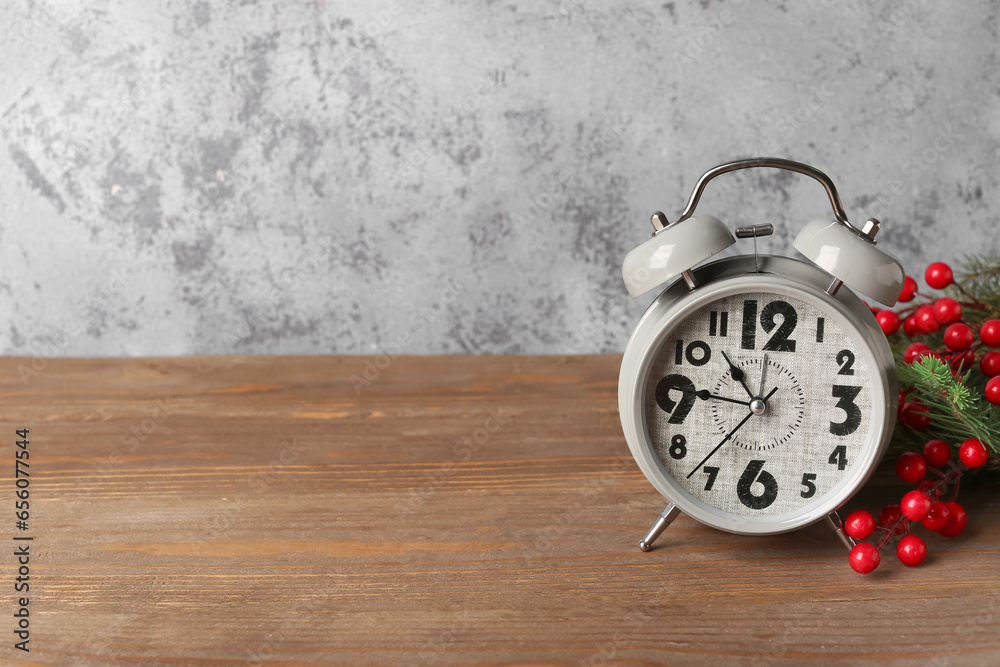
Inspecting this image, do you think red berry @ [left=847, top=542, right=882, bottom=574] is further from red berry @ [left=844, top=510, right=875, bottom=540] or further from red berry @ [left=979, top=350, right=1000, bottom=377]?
red berry @ [left=979, top=350, right=1000, bottom=377]

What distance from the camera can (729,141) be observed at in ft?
4.58

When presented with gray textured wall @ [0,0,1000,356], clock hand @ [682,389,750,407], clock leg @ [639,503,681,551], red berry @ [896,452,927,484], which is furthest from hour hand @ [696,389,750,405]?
gray textured wall @ [0,0,1000,356]

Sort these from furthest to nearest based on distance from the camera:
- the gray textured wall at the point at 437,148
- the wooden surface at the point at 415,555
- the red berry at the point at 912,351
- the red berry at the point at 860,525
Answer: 1. the gray textured wall at the point at 437,148
2. the red berry at the point at 912,351
3. the red berry at the point at 860,525
4. the wooden surface at the point at 415,555

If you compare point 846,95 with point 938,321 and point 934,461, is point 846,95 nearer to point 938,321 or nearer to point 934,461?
point 938,321

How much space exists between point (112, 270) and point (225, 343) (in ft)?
0.87

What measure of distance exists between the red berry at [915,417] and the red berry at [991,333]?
0.10 m

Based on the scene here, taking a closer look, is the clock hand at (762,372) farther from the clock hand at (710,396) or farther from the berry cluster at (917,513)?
the berry cluster at (917,513)

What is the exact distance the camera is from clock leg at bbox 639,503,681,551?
759 millimetres

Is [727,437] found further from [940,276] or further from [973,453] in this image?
[940,276]

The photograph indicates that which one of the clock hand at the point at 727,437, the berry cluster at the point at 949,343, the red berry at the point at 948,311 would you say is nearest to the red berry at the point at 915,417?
the berry cluster at the point at 949,343

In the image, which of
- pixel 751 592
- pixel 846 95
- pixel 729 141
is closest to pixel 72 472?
pixel 751 592

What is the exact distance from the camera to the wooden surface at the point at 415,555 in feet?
2.09

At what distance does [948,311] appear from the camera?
0.83 m

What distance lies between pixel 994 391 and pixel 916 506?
159 millimetres
